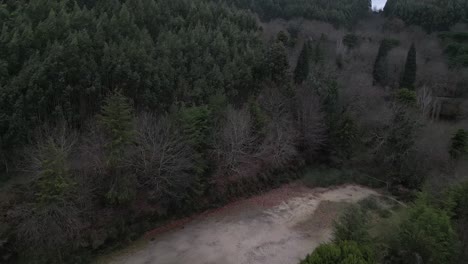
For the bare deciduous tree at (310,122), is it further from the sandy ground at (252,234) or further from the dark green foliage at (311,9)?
the dark green foliage at (311,9)

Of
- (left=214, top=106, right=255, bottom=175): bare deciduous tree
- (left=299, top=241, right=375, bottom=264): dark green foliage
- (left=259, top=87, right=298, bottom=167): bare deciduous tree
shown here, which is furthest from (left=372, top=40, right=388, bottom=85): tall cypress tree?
(left=299, top=241, right=375, bottom=264): dark green foliage

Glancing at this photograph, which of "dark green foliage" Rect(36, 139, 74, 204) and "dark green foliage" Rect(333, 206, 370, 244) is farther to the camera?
"dark green foliage" Rect(36, 139, 74, 204)

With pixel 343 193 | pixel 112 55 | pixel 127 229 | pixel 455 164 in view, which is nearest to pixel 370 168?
pixel 343 193

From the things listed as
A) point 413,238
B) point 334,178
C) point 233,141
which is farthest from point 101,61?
point 413,238

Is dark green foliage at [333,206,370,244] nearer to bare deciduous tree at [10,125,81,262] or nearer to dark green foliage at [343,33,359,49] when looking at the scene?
bare deciduous tree at [10,125,81,262]

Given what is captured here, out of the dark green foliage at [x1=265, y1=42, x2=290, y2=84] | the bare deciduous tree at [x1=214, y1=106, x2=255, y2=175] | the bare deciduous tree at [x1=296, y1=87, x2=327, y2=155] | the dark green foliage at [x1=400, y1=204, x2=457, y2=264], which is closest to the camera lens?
the dark green foliage at [x1=400, y1=204, x2=457, y2=264]

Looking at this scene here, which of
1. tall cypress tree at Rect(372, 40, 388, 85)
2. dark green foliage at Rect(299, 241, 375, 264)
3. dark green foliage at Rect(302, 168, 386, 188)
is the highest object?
tall cypress tree at Rect(372, 40, 388, 85)

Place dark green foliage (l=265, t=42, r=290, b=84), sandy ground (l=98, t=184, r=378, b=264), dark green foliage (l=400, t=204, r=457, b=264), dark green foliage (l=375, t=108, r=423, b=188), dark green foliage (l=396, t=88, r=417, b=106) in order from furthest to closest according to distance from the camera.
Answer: dark green foliage (l=265, t=42, r=290, b=84), dark green foliage (l=396, t=88, r=417, b=106), dark green foliage (l=375, t=108, r=423, b=188), sandy ground (l=98, t=184, r=378, b=264), dark green foliage (l=400, t=204, r=457, b=264)

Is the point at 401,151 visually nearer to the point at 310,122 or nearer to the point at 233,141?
the point at 310,122
